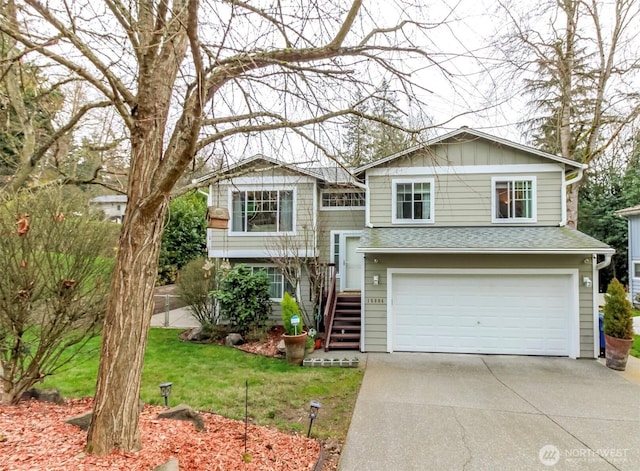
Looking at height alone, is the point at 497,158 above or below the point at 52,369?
above

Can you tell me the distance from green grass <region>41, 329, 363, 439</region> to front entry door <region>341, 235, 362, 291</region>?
418 cm

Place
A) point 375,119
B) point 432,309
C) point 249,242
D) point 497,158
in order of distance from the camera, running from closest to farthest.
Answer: point 375,119, point 432,309, point 497,158, point 249,242

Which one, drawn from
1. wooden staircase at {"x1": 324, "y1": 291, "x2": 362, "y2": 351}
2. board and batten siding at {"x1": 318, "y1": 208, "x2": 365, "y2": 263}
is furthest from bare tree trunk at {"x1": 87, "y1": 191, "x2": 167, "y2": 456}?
board and batten siding at {"x1": 318, "y1": 208, "x2": 365, "y2": 263}

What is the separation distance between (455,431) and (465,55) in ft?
14.6

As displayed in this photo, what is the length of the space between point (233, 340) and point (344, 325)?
300 cm

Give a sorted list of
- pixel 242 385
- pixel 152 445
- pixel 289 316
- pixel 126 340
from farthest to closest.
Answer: pixel 289 316
pixel 242 385
pixel 152 445
pixel 126 340

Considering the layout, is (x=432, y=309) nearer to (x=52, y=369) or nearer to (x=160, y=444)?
(x=160, y=444)

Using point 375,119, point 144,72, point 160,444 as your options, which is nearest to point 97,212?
point 144,72

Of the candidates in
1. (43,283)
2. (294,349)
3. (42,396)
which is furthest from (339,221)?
(42,396)

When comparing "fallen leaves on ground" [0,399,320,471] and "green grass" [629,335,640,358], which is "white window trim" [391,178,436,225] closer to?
"green grass" [629,335,640,358]

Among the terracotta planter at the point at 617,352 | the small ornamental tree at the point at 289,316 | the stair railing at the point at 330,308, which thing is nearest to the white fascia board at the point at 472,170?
the stair railing at the point at 330,308

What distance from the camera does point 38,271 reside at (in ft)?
12.6

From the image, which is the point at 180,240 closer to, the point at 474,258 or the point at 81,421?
the point at 474,258

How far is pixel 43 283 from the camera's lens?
12.6 ft
